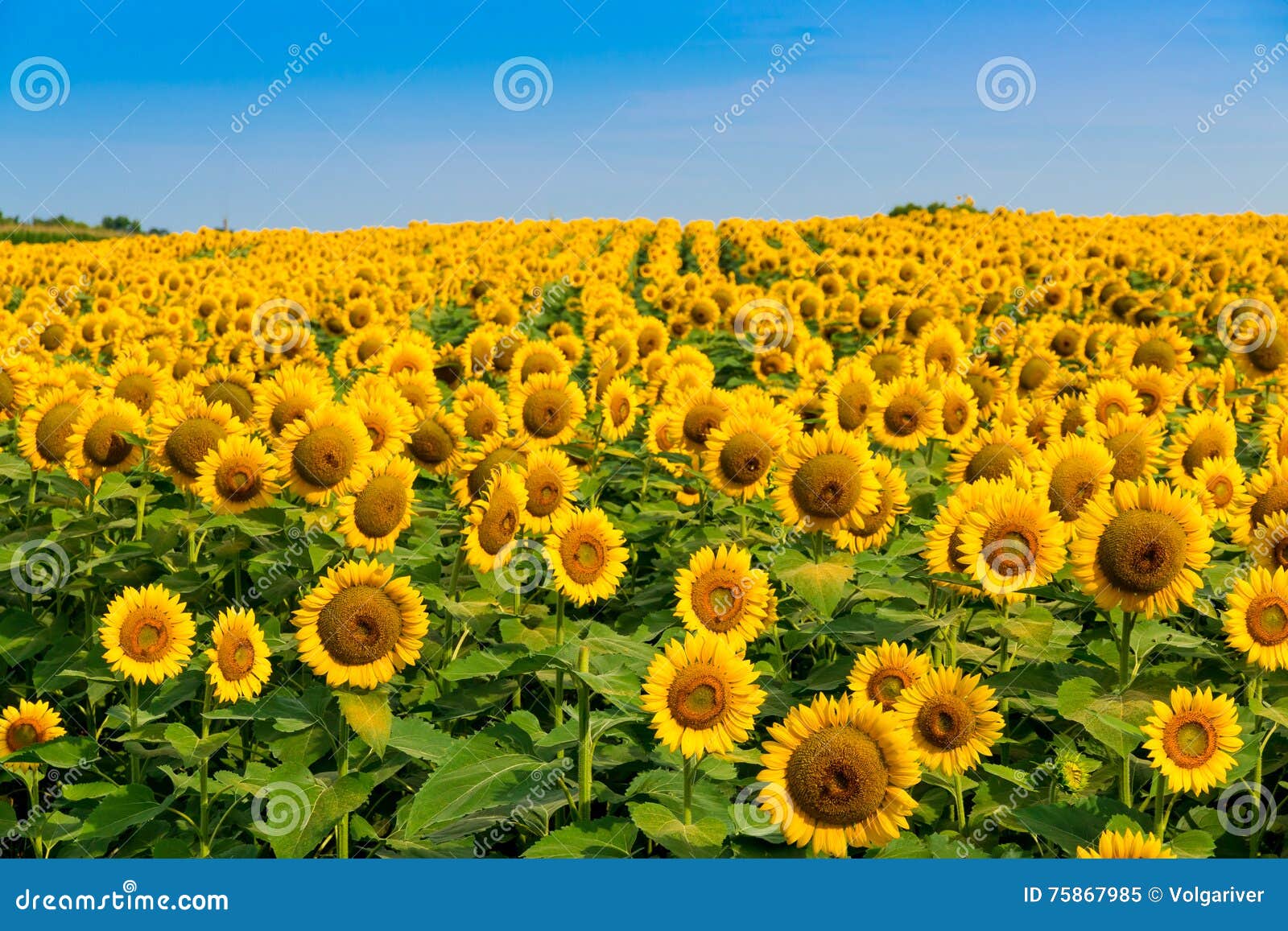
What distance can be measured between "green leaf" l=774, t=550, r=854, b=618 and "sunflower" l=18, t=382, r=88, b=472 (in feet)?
14.0

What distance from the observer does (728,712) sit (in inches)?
140

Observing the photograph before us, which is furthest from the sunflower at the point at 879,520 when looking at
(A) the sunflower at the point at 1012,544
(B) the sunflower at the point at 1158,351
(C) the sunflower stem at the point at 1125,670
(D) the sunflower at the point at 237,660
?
(B) the sunflower at the point at 1158,351

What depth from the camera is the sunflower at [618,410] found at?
7570mm

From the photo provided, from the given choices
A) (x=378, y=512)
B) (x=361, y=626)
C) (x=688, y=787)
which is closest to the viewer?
(x=688, y=787)

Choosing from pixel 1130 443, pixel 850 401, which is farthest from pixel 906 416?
pixel 1130 443

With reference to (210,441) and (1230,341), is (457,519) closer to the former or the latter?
(210,441)

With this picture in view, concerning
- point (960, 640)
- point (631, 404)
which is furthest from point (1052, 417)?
point (631, 404)

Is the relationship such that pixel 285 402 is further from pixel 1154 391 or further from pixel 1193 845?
pixel 1154 391

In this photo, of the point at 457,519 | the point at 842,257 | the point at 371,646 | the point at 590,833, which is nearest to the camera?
the point at 590,833

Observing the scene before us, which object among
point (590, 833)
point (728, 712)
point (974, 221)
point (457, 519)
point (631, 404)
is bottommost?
point (590, 833)

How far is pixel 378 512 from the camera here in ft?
15.9

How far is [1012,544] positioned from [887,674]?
796 millimetres

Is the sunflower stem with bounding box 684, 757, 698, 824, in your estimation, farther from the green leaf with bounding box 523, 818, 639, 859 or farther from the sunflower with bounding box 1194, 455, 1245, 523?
the sunflower with bounding box 1194, 455, 1245, 523

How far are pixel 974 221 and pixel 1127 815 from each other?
94.4 feet
